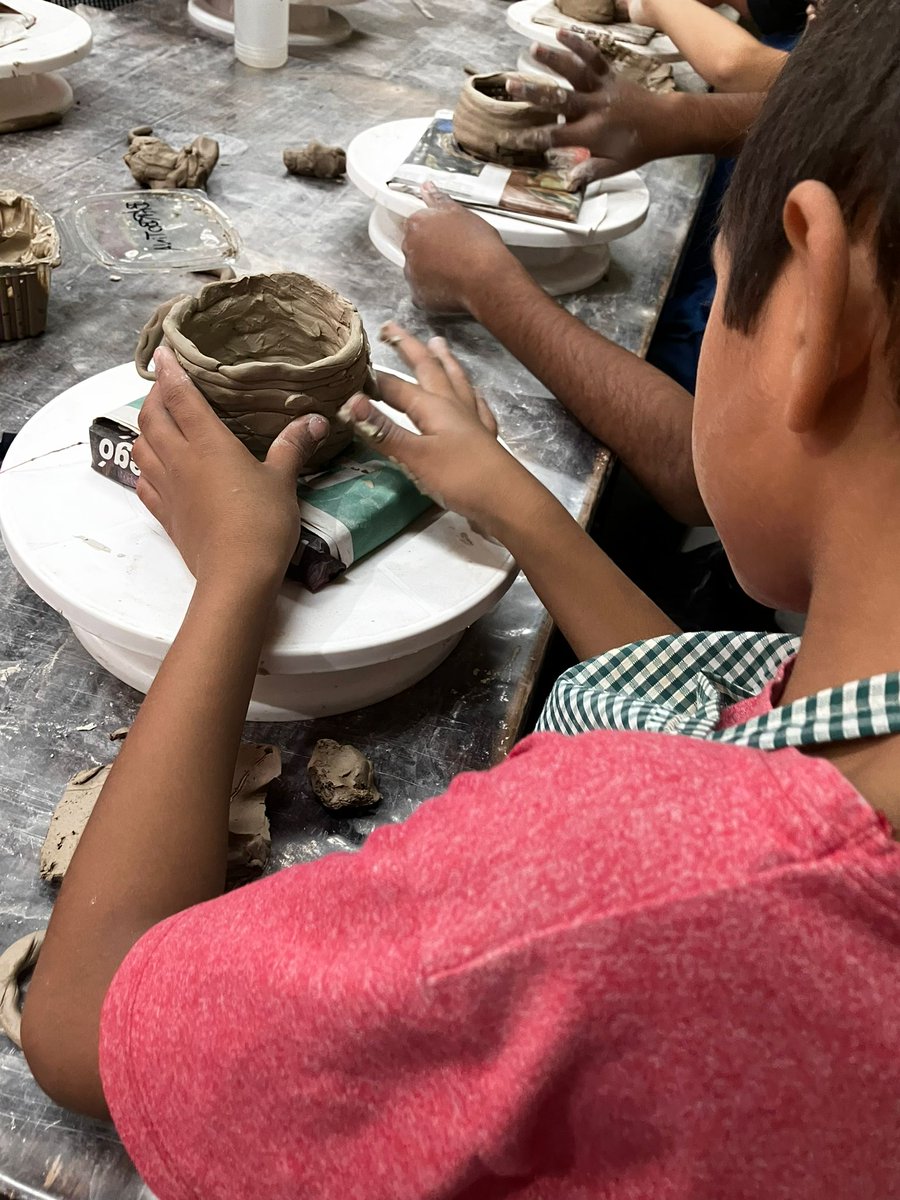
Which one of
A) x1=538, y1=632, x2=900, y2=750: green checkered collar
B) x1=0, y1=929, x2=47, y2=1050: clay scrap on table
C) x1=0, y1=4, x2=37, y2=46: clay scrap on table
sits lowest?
x1=0, y1=929, x2=47, y2=1050: clay scrap on table

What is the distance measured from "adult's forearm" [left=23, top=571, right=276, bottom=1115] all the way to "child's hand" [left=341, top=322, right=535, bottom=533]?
10.1 inches

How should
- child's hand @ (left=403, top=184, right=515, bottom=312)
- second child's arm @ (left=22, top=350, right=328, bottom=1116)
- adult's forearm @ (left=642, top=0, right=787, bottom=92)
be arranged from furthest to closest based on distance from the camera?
adult's forearm @ (left=642, top=0, right=787, bottom=92) < child's hand @ (left=403, top=184, right=515, bottom=312) < second child's arm @ (left=22, top=350, right=328, bottom=1116)

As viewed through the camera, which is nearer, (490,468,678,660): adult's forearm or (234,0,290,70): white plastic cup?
(490,468,678,660): adult's forearm

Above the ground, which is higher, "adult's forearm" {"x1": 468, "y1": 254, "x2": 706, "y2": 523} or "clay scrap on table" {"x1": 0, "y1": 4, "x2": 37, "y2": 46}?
"clay scrap on table" {"x1": 0, "y1": 4, "x2": 37, "y2": 46}

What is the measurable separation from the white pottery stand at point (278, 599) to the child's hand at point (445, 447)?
1.4 inches

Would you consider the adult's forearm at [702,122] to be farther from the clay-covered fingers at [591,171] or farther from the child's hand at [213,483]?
the child's hand at [213,483]

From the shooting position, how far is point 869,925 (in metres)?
0.45

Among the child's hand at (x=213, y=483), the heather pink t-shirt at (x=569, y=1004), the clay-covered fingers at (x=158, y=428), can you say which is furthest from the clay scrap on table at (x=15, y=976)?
the clay-covered fingers at (x=158, y=428)

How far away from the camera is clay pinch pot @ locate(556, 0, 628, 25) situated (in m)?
2.53

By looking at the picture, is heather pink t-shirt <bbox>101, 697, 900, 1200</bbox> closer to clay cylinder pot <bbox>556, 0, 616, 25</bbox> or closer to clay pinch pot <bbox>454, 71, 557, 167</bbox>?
clay pinch pot <bbox>454, 71, 557, 167</bbox>

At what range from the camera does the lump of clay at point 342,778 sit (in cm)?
85

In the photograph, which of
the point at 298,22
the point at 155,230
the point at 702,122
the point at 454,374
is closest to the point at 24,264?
the point at 155,230

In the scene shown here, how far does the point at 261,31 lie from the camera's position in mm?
2162

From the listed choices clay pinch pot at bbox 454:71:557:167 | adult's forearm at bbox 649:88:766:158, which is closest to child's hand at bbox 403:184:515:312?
clay pinch pot at bbox 454:71:557:167
